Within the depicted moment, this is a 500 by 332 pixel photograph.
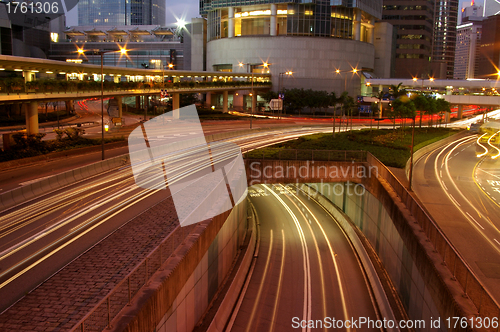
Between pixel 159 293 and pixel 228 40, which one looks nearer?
pixel 159 293

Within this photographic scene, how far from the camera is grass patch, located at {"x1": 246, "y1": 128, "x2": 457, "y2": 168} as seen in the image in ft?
108

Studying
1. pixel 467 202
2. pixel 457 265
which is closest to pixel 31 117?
pixel 467 202

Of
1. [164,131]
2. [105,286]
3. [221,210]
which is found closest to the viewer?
[105,286]

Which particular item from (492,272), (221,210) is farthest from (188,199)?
(492,272)

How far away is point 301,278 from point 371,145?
22.7 metres

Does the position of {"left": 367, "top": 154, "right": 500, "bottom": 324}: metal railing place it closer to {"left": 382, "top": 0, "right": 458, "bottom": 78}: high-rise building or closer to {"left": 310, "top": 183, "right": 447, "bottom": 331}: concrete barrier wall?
{"left": 310, "top": 183, "right": 447, "bottom": 331}: concrete barrier wall

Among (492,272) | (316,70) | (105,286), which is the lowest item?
(492,272)

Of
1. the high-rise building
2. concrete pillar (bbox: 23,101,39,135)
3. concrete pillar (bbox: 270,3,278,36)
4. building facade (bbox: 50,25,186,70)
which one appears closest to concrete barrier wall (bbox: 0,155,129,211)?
concrete pillar (bbox: 23,101,39,135)

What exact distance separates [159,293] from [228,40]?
100630mm

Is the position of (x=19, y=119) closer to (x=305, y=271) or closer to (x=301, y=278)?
(x=305, y=271)

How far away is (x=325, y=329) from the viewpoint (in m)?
17.3

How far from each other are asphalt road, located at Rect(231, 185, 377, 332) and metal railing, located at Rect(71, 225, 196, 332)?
5894 millimetres

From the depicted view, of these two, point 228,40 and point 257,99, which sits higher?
point 228,40

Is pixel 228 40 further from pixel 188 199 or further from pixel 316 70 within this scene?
pixel 188 199
